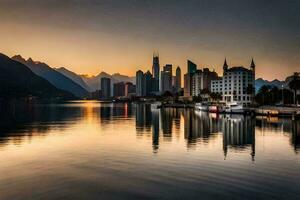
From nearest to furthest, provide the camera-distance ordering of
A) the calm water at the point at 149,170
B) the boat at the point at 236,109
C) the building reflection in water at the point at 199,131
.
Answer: the calm water at the point at 149,170, the building reflection in water at the point at 199,131, the boat at the point at 236,109

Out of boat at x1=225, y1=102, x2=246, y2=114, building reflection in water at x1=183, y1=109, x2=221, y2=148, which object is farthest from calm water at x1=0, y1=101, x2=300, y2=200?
boat at x1=225, y1=102, x2=246, y2=114

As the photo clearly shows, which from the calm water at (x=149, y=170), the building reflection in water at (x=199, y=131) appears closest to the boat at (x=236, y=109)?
the building reflection in water at (x=199, y=131)

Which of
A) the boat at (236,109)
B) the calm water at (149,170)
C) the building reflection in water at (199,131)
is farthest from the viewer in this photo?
the boat at (236,109)

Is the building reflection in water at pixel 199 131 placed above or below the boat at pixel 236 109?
below

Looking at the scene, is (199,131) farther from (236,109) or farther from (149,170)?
(236,109)

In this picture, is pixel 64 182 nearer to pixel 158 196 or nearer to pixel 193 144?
pixel 158 196

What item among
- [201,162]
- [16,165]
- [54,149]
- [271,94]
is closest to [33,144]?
[54,149]

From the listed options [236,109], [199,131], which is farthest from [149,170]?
[236,109]

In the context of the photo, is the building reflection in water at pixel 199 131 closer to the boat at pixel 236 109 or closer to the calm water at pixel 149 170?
the calm water at pixel 149 170

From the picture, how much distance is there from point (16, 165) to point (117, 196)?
655 inches

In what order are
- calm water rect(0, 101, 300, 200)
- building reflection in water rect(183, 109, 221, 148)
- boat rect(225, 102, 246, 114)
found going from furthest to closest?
1. boat rect(225, 102, 246, 114)
2. building reflection in water rect(183, 109, 221, 148)
3. calm water rect(0, 101, 300, 200)

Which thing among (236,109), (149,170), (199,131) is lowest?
(149,170)

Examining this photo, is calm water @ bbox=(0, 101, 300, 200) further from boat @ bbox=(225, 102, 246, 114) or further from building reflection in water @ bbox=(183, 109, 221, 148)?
boat @ bbox=(225, 102, 246, 114)

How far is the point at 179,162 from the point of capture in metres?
40.2
